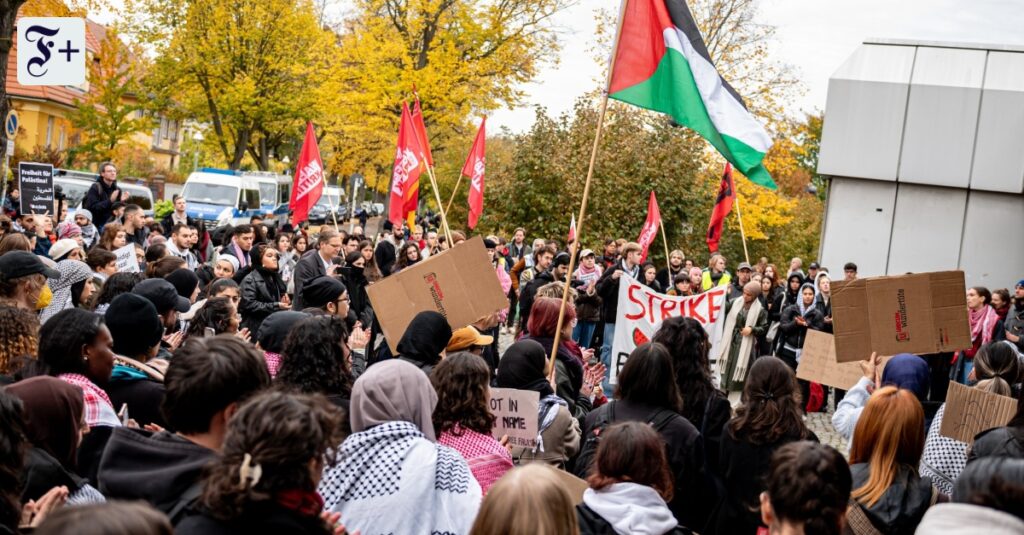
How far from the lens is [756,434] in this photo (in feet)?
16.8

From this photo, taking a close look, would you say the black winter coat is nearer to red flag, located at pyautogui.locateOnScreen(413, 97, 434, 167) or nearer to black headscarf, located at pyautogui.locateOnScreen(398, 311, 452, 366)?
black headscarf, located at pyautogui.locateOnScreen(398, 311, 452, 366)

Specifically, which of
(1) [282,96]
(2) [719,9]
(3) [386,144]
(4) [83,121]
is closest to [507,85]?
(3) [386,144]

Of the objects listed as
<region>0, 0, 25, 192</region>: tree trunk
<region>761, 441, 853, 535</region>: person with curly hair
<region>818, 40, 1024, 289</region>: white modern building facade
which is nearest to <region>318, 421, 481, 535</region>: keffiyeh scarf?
<region>761, 441, 853, 535</region>: person with curly hair

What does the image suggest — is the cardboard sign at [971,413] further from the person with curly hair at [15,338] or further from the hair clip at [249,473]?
the person with curly hair at [15,338]

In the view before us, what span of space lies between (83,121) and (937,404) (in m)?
39.4

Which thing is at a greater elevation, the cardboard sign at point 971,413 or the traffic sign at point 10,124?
the traffic sign at point 10,124

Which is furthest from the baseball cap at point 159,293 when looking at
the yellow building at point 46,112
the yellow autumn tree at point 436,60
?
the yellow building at point 46,112

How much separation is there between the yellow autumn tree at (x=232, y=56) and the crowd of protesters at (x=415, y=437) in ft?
118

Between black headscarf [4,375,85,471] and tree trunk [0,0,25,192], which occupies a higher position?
tree trunk [0,0,25,192]

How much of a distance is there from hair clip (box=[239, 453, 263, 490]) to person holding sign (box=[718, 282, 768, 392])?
11705 millimetres

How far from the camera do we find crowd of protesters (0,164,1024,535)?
2.98m

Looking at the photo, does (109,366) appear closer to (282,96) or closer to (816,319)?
(816,319)

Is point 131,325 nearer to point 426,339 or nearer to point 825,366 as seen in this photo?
point 426,339

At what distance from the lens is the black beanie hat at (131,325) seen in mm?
5035
